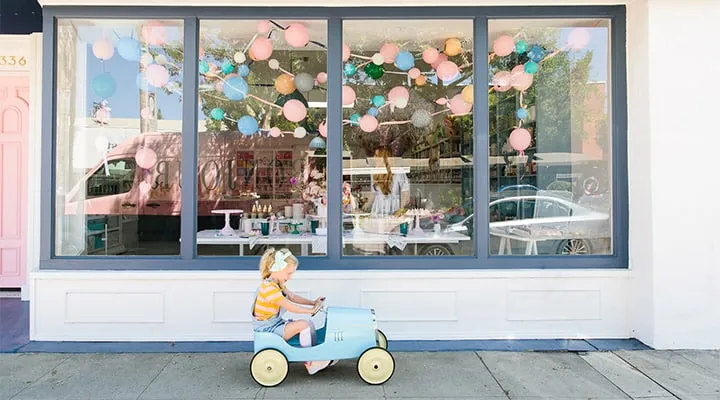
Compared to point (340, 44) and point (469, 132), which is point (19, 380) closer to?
point (340, 44)

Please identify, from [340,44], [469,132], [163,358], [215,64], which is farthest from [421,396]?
[215,64]

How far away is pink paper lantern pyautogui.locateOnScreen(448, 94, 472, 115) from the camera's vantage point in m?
5.31

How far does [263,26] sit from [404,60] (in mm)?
1761

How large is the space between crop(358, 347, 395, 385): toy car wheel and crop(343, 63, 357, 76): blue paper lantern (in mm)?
2889

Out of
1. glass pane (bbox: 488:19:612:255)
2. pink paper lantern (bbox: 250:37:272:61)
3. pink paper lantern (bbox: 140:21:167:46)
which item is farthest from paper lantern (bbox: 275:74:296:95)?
glass pane (bbox: 488:19:612:255)

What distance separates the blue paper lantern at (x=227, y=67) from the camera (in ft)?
18.4

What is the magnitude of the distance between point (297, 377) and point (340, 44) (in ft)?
9.89

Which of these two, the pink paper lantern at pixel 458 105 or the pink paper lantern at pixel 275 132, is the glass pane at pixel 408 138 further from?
the pink paper lantern at pixel 275 132

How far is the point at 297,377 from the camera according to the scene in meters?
3.83

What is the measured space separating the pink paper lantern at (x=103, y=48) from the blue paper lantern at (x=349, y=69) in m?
2.39

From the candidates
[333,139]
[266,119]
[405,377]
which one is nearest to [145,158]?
[266,119]

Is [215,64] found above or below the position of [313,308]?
above

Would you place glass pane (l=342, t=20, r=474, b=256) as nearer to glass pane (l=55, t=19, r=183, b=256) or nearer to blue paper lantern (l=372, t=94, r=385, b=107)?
blue paper lantern (l=372, t=94, r=385, b=107)

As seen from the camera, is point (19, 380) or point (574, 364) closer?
point (19, 380)
